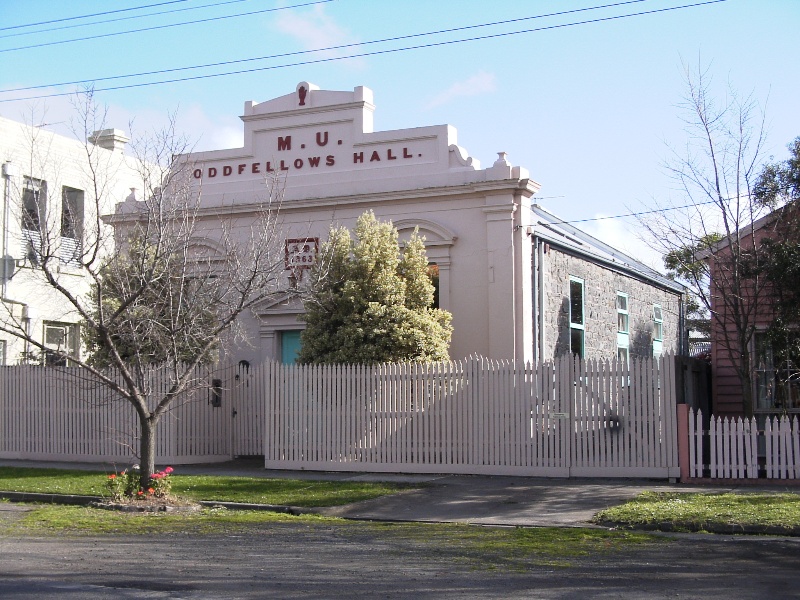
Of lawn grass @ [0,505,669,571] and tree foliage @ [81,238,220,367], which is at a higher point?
tree foliage @ [81,238,220,367]

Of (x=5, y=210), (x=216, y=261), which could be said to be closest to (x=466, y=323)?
(x=216, y=261)

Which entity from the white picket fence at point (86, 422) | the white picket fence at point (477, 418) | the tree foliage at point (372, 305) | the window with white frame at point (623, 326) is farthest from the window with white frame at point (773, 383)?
the white picket fence at point (86, 422)

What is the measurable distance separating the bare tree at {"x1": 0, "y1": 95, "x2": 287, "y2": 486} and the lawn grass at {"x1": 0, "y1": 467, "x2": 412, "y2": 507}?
3.80ft

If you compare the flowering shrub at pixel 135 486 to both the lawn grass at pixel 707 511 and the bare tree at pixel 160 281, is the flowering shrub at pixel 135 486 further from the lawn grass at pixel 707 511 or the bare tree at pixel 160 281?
the lawn grass at pixel 707 511

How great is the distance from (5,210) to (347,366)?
10.4m

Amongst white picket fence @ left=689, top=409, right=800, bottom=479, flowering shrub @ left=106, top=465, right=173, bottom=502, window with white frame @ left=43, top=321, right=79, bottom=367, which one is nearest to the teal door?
window with white frame @ left=43, top=321, right=79, bottom=367

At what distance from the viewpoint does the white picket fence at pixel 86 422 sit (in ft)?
61.1

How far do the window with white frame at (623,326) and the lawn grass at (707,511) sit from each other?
10.0 m

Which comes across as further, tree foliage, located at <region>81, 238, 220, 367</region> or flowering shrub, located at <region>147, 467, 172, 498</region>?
tree foliage, located at <region>81, 238, 220, 367</region>

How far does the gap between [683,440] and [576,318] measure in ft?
20.5

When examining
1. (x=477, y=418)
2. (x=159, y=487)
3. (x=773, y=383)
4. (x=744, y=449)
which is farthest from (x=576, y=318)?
(x=159, y=487)

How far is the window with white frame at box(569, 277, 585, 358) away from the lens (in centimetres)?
2061

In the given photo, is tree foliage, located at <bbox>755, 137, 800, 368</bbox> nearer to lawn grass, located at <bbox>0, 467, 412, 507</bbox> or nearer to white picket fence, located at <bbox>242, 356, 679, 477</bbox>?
white picket fence, located at <bbox>242, 356, 679, 477</bbox>

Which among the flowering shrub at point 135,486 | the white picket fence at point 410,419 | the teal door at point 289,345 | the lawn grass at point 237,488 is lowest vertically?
the lawn grass at point 237,488
